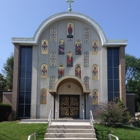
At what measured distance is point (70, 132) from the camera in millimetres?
13922

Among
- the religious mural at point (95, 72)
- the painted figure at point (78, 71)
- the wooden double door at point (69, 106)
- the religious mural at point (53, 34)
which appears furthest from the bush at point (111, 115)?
the religious mural at point (53, 34)

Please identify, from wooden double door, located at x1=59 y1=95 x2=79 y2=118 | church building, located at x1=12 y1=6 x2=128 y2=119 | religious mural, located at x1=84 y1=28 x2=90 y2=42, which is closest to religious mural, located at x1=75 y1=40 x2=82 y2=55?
church building, located at x1=12 y1=6 x2=128 y2=119

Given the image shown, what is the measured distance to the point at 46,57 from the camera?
72.6ft

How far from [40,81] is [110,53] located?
25.6 ft

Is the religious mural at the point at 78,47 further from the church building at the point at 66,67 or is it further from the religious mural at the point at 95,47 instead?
the religious mural at the point at 95,47

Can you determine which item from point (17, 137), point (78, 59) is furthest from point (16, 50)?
point (17, 137)

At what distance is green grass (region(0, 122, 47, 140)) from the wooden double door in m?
6.18

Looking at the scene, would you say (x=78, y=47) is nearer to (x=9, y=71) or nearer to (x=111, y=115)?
(x=111, y=115)

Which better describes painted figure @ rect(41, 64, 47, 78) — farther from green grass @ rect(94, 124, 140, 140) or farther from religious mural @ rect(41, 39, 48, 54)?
green grass @ rect(94, 124, 140, 140)

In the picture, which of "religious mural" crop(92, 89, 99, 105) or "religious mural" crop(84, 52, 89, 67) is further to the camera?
"religious mural" crop(84, 52, 89, 67)

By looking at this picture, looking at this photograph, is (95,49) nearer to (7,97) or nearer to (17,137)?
(7,97)

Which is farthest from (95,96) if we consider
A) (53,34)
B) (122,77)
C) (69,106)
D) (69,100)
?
(53,34)

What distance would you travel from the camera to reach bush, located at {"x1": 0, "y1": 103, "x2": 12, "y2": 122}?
1998 centimetres

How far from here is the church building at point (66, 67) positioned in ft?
70.2
